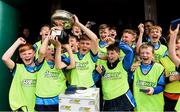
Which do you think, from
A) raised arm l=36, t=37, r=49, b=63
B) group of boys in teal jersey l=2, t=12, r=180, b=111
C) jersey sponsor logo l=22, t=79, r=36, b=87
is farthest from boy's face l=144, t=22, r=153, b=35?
jersey sponsor logo l=22, t=79, r=36, b=87

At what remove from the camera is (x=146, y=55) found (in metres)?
4.57

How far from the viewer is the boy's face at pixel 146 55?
15.0ft

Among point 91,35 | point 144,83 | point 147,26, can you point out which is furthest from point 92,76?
point 147,26

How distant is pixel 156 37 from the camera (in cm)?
529

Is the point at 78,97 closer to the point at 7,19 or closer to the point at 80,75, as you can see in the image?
the point at 80,75

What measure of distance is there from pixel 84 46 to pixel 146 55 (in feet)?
2.61

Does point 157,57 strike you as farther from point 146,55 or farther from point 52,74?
point 52,74

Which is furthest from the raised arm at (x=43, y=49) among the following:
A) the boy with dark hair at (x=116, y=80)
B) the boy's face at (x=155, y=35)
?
the boy's face at (x=155, y=35)

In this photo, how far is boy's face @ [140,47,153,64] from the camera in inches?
180

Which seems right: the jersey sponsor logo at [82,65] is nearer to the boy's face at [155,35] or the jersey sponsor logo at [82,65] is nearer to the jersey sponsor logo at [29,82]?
the jersey sponsor logo at [29,82]

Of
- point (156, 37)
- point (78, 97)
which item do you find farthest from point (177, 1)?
point (78, 97)

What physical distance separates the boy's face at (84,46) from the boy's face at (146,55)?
673mm

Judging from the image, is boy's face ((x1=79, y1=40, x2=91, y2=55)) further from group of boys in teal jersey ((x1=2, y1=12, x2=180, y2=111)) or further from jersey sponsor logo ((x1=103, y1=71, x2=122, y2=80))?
jersey sponsor logo ((x1=103, y1=71, x2=122, y2=80))

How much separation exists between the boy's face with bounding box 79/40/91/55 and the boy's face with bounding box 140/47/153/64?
0.67 m
